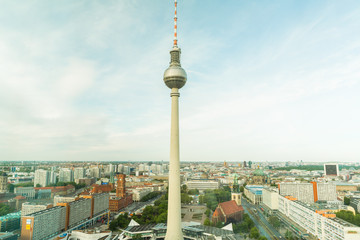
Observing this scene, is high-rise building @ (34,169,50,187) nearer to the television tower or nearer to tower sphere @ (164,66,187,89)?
the television tower

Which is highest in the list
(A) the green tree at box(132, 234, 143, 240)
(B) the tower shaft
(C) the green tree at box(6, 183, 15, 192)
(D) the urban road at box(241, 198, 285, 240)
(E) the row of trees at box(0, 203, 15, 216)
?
(B) the tower shaft

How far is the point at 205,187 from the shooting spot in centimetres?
9212

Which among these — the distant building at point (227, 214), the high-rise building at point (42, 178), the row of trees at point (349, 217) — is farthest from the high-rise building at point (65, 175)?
the row of trees at point (349, 217)

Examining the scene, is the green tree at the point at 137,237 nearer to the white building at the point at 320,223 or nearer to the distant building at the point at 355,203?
the white building at the point at 320,223

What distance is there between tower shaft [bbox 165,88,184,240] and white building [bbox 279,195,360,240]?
832 inches

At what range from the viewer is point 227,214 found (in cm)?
3897

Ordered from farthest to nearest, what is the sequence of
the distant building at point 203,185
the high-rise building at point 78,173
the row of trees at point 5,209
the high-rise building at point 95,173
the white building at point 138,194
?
1. the high-rise building at point 95,173
2. the high-rise building at point 78,173
3. the distant building at point 203,185
4. the white building at point 138,194
5. the row of trees at point 5,209

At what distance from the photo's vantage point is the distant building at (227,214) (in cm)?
3884

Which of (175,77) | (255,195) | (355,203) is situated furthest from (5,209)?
(355,203)

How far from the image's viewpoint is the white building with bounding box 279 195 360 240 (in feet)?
93.6

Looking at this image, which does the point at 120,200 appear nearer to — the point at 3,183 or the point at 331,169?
the point at 3,183

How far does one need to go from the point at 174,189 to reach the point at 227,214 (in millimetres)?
20075

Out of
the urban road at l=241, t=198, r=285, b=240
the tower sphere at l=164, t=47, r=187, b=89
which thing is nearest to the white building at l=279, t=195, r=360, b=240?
the urban road at l=241, t=198, r=285, b=240

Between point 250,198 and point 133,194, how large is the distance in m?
35.5
